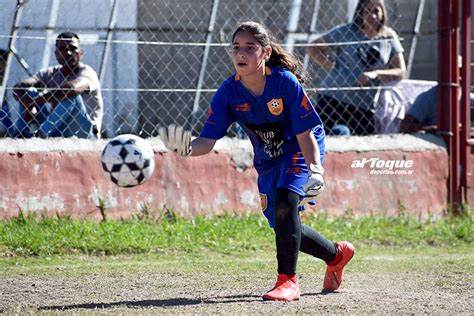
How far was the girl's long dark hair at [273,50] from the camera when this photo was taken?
5.66 m

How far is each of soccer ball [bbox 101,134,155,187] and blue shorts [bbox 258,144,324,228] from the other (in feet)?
4.09

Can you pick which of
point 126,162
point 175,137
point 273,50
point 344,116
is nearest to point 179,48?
point 344,116

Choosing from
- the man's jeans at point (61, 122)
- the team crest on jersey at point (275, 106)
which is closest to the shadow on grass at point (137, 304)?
the team crest on jersey at point (275, 106)

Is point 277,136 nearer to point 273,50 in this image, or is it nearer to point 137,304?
point 273,50

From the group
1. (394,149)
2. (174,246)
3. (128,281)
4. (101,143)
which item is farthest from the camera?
(394,149)

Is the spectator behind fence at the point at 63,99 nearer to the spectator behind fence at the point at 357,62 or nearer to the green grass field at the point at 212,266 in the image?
the green grass field at the point at 212,266

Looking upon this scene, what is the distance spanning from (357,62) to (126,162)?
337cm

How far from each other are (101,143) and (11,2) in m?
1.39

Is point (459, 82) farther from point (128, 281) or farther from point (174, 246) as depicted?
point (128, 281)

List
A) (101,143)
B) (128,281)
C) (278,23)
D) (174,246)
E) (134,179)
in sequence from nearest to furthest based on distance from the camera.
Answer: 1. (128,281)
2. (134,179)
3. (174,246)
4. (101,143)
5. (278,23)

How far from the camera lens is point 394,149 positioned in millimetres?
9195

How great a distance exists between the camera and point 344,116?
30.9 feet

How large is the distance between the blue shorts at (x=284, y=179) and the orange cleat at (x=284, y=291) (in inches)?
13.8

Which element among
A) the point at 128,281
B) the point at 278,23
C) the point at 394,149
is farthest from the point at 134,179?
the point at 278,23
